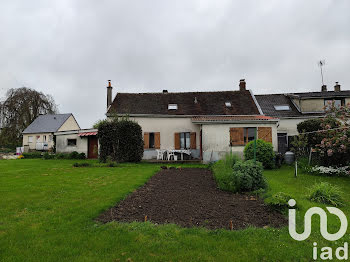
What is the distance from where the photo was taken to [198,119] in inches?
645

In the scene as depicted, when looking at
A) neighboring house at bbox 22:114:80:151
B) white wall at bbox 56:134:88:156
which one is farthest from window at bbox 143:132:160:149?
neighboring house at bbox 22:114:80:151

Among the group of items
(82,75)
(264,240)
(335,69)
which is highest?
(335,69)

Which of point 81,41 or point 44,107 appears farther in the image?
point 44,107

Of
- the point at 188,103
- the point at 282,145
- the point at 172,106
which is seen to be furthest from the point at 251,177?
the point at 188,103

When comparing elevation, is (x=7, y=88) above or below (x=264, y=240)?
above

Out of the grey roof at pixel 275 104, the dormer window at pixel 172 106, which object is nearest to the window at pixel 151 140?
the dormer window at pixel 172 106

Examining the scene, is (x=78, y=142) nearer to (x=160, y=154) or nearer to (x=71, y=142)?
(x=71, y=142)

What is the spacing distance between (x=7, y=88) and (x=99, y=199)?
36734mm

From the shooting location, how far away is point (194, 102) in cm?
2102

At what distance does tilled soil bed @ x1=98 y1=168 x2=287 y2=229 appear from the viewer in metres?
3.92

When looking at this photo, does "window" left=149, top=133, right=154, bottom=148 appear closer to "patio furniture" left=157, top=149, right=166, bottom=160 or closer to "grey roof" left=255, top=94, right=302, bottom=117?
"patio furniture" left=157, top=149, right=166, bottom=160

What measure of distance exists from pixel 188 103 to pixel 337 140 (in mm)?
14025

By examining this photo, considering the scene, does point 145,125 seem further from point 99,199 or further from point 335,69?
point 335,69

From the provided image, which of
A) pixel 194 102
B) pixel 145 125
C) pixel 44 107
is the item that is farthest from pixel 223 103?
pixel 44 107
